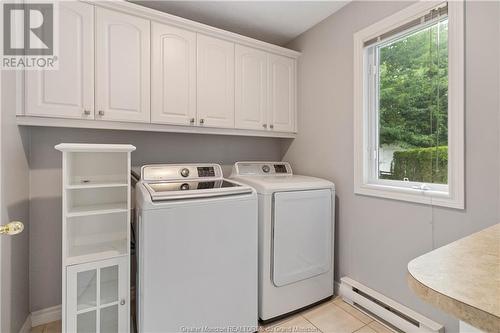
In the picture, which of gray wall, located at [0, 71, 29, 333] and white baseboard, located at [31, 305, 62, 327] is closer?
gray wall, located at [0, 71, 29, 333]

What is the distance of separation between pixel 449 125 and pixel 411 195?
479 mm

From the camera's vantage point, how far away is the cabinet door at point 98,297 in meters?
1.38

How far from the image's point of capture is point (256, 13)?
2.12 meters

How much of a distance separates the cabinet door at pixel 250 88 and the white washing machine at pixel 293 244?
0.58 m

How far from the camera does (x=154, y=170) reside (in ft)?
6.23

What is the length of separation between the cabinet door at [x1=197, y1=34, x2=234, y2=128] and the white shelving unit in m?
0.77

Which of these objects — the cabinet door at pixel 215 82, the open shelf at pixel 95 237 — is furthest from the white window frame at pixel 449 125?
the open shelf at pixel 95 237

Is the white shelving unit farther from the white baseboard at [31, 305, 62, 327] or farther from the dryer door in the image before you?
the dryer door

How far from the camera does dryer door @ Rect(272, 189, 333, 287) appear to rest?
1775 mm

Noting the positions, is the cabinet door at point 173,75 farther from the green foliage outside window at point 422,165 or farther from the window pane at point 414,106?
the green foliage outside window at point 422,165

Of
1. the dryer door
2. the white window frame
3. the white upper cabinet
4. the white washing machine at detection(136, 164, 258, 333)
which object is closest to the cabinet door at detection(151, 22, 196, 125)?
the white upper cabinet

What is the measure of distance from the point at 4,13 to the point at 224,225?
1751mm

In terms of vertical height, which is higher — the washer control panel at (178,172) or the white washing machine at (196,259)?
the washer control panel at (178,172)

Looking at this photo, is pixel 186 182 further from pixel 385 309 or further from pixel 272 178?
pixel 385 309
